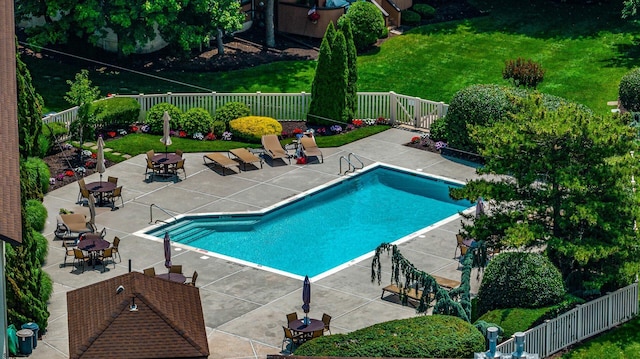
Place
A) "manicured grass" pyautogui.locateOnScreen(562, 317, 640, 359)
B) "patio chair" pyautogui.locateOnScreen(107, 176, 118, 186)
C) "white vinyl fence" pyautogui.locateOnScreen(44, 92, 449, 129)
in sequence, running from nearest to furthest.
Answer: "manicured grass" pyautogui.locateOnScreen(562, 317, 640, 359), "patio chair" pyautogui.locateOnScreen(107, 176, 118, 186), "white vinyl fence" pyautogui.locateOnScreen(44, 92, 449, 129)

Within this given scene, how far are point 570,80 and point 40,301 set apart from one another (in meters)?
27.1

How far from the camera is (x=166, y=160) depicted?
178 feet

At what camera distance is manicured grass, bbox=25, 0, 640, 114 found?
61.8 m

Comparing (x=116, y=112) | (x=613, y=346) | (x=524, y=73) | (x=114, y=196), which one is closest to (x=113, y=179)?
(x=114, y=196)

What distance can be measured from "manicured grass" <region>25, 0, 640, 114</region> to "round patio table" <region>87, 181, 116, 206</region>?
8078 millimetres

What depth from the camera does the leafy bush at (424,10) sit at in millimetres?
69438

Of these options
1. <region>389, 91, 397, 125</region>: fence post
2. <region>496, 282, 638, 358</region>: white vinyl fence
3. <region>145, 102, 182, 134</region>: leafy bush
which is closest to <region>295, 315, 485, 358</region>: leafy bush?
<region>496, 282, 638, 358</region>: white vinyl fence

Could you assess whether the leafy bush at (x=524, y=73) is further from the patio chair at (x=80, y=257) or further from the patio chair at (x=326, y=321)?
the patio chair at (x=80, y=257)

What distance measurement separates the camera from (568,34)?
66.2 m

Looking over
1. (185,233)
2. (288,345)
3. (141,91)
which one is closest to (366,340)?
(288,345)

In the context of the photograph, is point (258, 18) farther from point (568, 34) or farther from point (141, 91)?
point (568, 34)

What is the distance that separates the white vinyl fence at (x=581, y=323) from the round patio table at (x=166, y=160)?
1757 centimetres

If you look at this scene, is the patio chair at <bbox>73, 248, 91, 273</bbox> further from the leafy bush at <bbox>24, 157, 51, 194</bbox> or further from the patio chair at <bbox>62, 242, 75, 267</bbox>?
the leafy bush at <bbox>24, 157, 51, 194</bbox>

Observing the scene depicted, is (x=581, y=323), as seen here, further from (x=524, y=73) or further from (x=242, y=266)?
(x=524, y=73)
